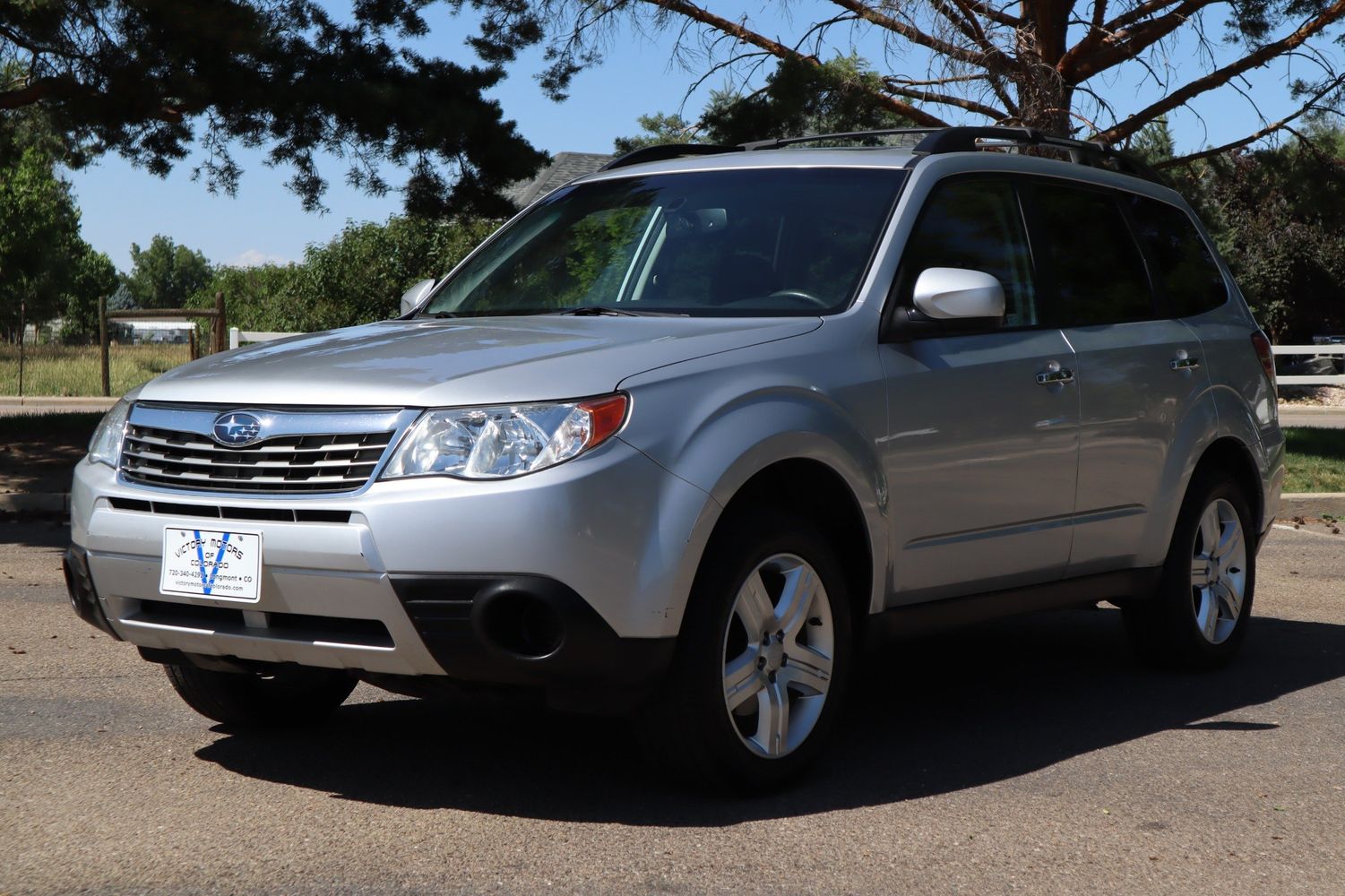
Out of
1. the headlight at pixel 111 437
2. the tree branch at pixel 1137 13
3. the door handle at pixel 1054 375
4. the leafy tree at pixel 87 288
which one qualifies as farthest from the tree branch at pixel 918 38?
the leafy tree at pixel 87 288

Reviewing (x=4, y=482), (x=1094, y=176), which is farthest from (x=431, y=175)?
(x=1094, y=176)

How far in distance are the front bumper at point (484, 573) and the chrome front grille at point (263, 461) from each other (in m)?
0.05

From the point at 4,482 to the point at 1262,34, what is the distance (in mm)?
13043

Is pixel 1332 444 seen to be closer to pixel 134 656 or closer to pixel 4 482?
pixel 4 482

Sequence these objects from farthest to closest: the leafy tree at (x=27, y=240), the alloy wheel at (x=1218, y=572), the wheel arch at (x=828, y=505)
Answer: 1. the leafy tree at (x=27, y=240)
2. the alloy wheel at (x=1218, y=572)
3. the wheel arch at (x=828, y=505)

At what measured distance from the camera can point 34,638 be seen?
693 cm

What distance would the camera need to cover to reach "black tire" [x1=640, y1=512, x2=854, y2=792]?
14.0 feet

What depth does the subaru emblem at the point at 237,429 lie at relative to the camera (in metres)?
4.25

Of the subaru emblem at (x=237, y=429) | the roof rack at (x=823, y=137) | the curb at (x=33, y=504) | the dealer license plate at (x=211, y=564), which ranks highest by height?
the roof rack at (x=823, y=137)

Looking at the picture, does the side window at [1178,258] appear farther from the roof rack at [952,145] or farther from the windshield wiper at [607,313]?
the windshield wiper at [607,313]

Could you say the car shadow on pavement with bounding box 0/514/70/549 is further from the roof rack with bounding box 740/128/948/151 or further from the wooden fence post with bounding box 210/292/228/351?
the wooden fence post with bounding box 210/292/228/351

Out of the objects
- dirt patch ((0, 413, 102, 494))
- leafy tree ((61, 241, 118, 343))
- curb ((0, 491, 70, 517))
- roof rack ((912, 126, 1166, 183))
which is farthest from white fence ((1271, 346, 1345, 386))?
leafy tree ((61, 241, 118, 343))

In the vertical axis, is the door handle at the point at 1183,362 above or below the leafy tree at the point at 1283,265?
below

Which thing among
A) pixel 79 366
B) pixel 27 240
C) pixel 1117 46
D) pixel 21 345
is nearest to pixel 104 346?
pixel 21 345
